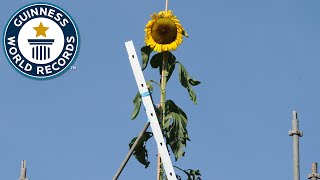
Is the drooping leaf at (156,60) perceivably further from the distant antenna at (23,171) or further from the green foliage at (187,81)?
the distant antenna at (23,171)

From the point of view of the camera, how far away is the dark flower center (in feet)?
65.4

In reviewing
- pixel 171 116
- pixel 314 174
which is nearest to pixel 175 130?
pixel 171 116

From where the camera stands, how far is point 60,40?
23.5 m

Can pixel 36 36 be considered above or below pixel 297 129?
above

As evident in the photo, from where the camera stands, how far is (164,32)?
19.9 m

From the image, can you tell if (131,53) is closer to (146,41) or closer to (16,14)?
(146,41)

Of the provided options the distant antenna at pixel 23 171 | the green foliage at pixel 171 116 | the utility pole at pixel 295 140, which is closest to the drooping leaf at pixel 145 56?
the green foliage at pixel 171 116

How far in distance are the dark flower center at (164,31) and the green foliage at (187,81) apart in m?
0.73

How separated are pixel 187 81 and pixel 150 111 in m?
2.03

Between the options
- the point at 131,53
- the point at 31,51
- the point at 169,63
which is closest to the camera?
the point at 131,53

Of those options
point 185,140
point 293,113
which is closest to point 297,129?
point 293,113

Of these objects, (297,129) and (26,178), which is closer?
(297,129)

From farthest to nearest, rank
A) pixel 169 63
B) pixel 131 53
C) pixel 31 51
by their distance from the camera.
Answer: pixel 31 51 → pixel 169 63 → pixel 131 53

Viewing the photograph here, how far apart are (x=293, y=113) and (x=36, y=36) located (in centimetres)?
627
